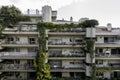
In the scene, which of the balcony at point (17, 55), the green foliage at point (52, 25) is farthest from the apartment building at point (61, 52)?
the green foliage at point (52, 25)

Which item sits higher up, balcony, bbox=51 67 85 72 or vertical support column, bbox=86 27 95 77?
vertical support column, bbox=86 27 95 77

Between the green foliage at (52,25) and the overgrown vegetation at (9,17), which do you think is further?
the overgrown vegetation at (9,17)

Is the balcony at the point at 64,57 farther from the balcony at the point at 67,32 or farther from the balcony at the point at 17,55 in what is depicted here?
the balcony at the point at 67,32

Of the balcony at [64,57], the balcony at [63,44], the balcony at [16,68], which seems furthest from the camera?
the balcony at [63,44]

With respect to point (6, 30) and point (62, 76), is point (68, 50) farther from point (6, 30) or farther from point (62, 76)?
point (6, 30)

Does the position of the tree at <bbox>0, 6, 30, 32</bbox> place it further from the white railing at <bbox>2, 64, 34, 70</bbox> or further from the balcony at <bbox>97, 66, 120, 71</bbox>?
the balcony at <bbox>97, 66, 120, 71</bbox>

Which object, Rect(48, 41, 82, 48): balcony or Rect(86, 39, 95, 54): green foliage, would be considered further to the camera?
Rect(48, 41, 82, 48): balcony

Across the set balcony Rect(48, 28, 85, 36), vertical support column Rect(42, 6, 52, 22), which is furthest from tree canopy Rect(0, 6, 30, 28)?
balcony Rect(48, 28, 85, 36)

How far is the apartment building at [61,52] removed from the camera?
152 ft

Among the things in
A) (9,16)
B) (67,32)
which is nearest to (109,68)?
(67,32)

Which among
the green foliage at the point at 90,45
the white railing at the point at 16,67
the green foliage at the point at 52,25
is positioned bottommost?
the white railing at the point at 16,67

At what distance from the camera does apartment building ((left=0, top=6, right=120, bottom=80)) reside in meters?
46.3

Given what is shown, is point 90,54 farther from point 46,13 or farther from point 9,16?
point 9,16

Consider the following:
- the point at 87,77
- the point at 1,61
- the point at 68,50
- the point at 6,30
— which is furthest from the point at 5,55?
the point at 87,77
